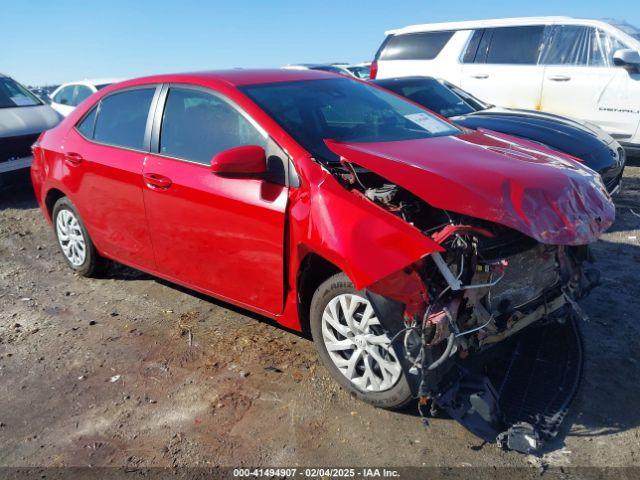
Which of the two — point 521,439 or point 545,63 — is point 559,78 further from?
point 521,439

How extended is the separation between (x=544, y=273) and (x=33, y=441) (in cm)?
280

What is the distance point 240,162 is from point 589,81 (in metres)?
6.76

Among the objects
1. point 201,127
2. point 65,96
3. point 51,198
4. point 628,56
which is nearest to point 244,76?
point 201,127

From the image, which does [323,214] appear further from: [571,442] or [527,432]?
[571,442]

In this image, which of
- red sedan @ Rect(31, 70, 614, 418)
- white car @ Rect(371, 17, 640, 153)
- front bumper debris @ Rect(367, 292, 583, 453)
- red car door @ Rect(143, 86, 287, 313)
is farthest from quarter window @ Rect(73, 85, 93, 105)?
front bumper debris @ Rect(367, 292, 583, 453)

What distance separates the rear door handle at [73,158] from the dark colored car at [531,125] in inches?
137

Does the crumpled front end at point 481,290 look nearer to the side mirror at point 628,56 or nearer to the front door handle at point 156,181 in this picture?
the front door handle at point 156,181

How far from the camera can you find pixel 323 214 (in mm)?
3004

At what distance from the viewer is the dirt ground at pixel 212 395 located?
2.86m

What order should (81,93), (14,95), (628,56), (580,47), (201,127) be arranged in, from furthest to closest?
(81,93)
(14,95)
(580,47)
(628,56)
(201,127)

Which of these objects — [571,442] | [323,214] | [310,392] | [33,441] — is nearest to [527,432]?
[571,442]

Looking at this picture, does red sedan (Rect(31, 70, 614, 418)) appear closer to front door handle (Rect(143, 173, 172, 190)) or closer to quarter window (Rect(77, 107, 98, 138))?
front door handle (Rect(143, 173, 172, 190))

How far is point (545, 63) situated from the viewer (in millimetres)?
8703

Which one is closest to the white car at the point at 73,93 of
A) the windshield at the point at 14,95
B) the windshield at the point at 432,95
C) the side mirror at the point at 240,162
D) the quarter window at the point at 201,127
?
the windshield at the point at 14,95
